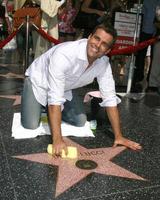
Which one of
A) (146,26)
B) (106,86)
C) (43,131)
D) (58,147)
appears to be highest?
(146,26)

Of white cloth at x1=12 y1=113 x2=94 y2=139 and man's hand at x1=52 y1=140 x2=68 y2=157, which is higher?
man's hand at x1=52 y1=140 x2=68 y2=157

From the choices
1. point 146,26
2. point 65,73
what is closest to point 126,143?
point 65,73

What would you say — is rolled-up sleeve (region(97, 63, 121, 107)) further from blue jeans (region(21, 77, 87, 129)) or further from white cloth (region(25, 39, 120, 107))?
blue jeans (region(21, 77, 87, 129))

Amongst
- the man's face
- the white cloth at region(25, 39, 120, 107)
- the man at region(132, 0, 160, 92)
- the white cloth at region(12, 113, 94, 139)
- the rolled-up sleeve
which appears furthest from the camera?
the man at region(132, 0, 160, 92)

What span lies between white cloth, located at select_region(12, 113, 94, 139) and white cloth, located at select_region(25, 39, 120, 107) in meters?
0.33

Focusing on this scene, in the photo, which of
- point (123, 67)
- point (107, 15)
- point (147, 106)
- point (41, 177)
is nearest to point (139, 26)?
point (107, 15)

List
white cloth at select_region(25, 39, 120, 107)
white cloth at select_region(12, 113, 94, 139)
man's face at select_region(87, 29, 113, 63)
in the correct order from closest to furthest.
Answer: man's face at select_region(87, 29, 113, 63) → white cloth at select_region(25, 39, 120, 107) → white cloth at select_region(12, 113, 94, 139)

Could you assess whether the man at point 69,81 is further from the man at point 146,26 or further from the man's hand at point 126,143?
the man at point 146,26

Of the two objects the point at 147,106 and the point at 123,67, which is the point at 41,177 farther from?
the point at 123,67

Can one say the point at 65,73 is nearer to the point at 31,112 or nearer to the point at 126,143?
the point at 31,112

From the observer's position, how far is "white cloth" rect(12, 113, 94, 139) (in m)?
3.75

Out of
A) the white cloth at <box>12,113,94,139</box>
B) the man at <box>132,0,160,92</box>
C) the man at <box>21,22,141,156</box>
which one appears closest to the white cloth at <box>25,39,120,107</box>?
the man at <box>21,22,141,156</box>

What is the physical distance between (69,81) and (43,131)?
0.68 m

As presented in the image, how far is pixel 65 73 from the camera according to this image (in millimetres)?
3299
